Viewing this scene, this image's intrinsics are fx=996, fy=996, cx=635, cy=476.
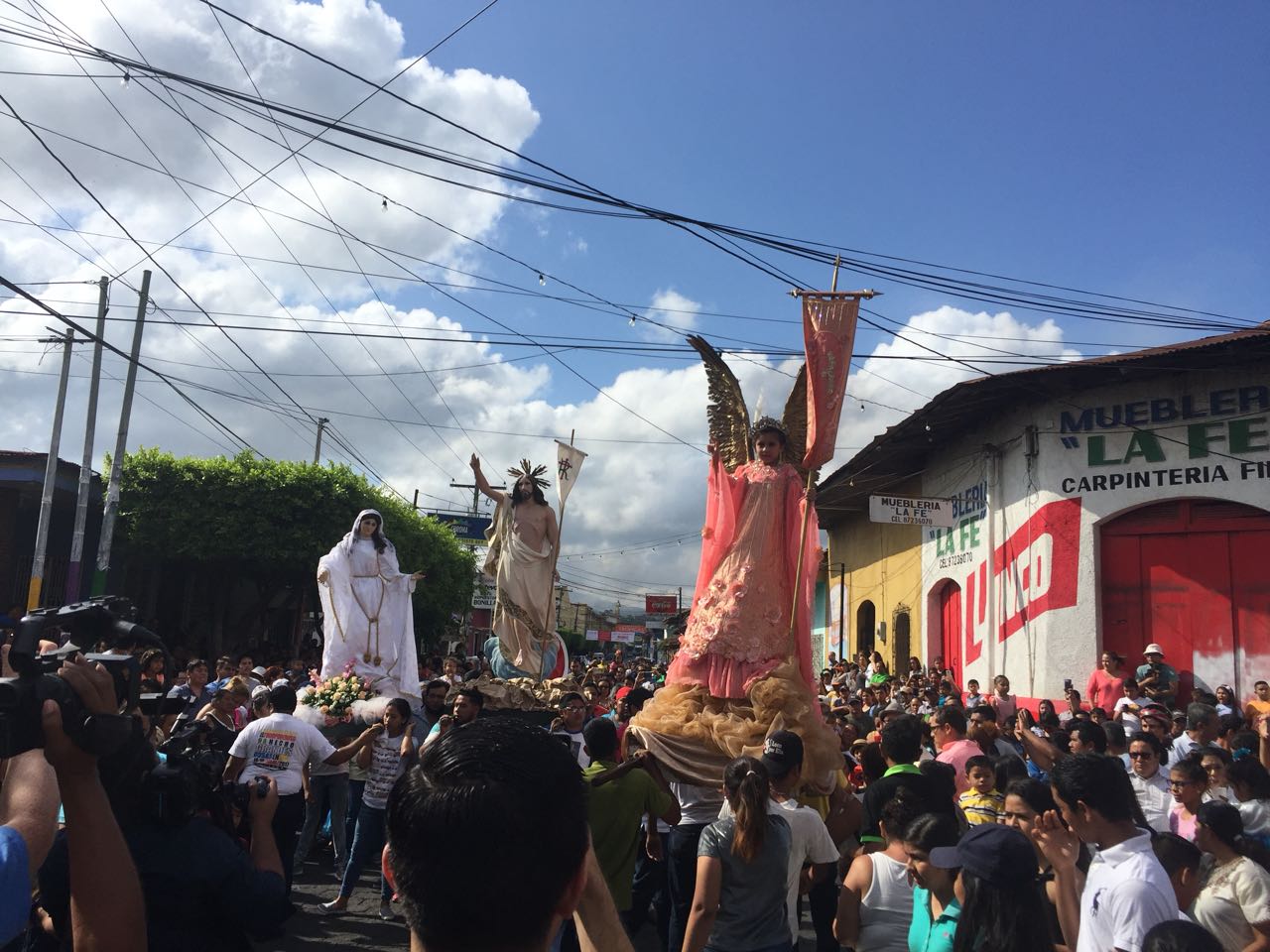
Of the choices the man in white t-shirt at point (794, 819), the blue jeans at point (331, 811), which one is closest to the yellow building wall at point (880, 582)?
the blue jeans at point (331, 811)

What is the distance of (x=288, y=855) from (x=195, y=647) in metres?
17.7

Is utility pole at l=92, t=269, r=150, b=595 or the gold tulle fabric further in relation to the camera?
utility pole at l=92, t=269, r=150, b=595

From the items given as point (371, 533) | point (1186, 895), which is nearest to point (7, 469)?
point (371, 533)

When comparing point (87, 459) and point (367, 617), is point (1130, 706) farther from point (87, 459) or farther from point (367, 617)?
point (87, 459)

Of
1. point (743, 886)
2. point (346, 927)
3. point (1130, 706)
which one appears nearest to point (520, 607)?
point (346, 927)

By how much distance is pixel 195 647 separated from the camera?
902 inches

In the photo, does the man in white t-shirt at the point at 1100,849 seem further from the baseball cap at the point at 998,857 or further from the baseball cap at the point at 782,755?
the baseball cap at the point at 782,755

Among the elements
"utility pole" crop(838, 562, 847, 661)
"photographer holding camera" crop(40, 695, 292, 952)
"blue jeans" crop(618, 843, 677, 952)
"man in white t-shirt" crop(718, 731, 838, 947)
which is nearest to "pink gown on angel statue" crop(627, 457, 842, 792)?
"blue jeans" crop(618, 843, 677, 952)

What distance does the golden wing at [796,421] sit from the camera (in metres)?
9.11

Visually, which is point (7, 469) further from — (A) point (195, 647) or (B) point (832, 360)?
(B) point (832, 360)

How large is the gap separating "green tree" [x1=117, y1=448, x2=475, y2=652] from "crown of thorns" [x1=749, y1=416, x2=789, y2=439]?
1694cm

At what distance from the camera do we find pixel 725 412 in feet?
31.1

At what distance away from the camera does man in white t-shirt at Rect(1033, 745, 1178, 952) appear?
3.07 m

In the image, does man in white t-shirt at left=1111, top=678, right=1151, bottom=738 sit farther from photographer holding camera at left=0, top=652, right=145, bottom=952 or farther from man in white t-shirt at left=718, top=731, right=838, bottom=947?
photographer holding camera at left=0, top=652, right=145, bottom=952
